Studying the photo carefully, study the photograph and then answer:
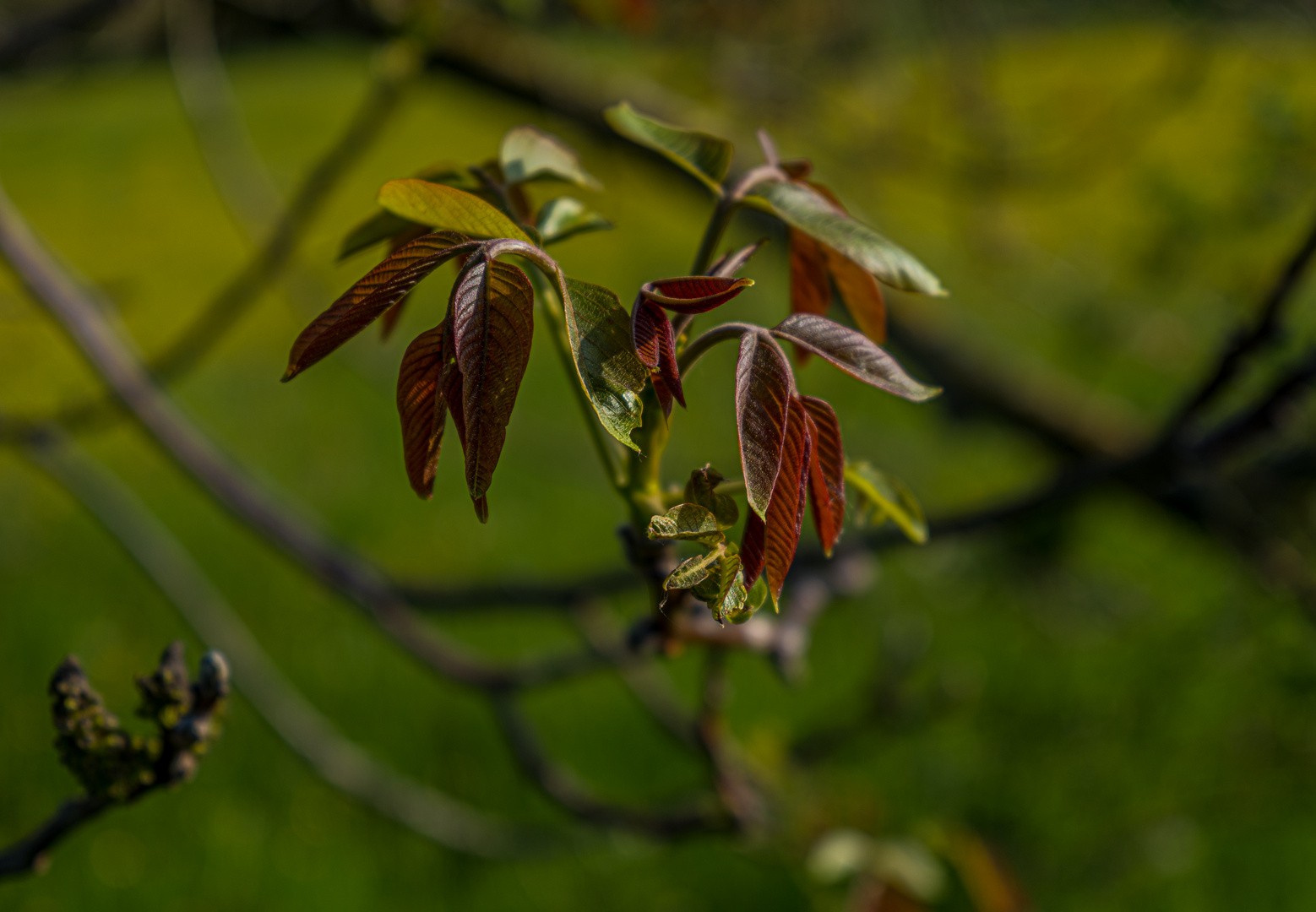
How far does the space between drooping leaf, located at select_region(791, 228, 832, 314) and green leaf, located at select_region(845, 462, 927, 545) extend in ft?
0.32

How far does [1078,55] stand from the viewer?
20.5 ft

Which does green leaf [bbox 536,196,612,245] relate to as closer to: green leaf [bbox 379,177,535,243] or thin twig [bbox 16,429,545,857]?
green leaf [bbox 379,177,535,243]

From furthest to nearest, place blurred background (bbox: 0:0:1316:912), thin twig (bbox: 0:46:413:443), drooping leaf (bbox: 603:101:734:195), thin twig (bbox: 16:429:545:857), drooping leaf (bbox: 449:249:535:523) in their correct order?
blurred background (bbox: 0:0:1316:912)
thin twig (bbox: 16:429:545:857)
thin twig (bbox: 0:46:413:443)
drooping leaf (bbox: 603:101:734:195)
drooping leaf (bbox: 449:249:535:523)

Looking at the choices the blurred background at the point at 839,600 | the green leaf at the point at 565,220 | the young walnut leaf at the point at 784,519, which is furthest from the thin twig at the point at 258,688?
the young walnut leaf at the point at 784,519

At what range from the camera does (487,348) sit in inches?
14.0

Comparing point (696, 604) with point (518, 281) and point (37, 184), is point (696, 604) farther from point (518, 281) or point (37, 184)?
point (37, 184)

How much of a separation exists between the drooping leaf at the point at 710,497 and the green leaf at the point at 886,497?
10cm

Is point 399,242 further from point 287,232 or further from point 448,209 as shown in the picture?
point 287,232

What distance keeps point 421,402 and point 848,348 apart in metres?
0.18

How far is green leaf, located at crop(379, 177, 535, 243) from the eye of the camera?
1.21 ft

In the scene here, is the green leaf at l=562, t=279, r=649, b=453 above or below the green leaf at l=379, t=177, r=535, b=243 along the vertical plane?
below

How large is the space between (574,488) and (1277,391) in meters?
3.10

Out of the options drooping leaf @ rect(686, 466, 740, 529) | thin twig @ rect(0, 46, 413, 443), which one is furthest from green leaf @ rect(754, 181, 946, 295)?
thin twig @ rect(0, 46, 413, 443)

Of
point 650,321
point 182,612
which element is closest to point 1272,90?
point 650,321
